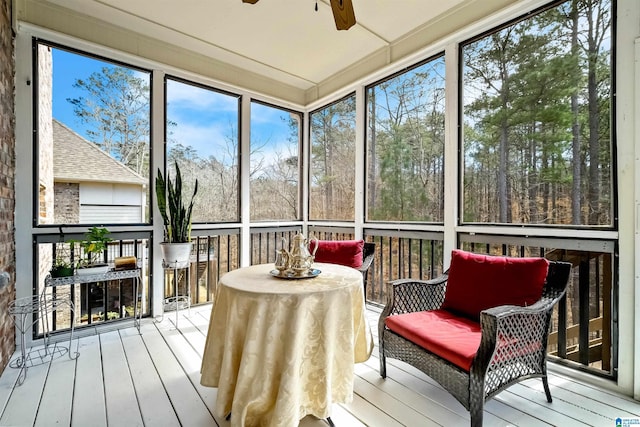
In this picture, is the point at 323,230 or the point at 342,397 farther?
the point at 323,230

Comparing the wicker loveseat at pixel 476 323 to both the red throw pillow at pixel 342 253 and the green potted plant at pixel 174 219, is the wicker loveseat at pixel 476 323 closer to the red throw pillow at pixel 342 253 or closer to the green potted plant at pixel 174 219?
the red throw pillow at pixel 342 253

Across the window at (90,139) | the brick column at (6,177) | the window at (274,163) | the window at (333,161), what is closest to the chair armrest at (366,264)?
the window at (333,161)

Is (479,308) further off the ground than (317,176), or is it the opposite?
(317,176)

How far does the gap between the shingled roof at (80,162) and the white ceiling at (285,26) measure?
3.26 ft

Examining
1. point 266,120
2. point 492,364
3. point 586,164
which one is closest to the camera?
point 492,364

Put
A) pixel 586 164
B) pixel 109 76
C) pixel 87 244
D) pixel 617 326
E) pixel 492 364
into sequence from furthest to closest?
pixel 109 76, pixel 87 244, pixel 586 164, pixel 617 326, pixel 492 364

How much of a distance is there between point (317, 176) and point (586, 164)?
3.09m

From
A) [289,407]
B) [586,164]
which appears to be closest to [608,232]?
[586,164]

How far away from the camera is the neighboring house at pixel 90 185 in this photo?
2.87 m

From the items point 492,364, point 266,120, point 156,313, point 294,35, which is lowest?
point 156,313

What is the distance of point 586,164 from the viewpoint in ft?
7.09

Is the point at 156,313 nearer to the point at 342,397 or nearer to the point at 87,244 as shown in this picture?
the point at 87,244

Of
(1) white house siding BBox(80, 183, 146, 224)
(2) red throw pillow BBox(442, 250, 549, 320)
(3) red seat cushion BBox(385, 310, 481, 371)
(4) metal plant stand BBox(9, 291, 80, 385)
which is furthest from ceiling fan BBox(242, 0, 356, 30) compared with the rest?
(4) metal plant stand BBox(9, 291, 80, 385)

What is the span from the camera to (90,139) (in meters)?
3.03
